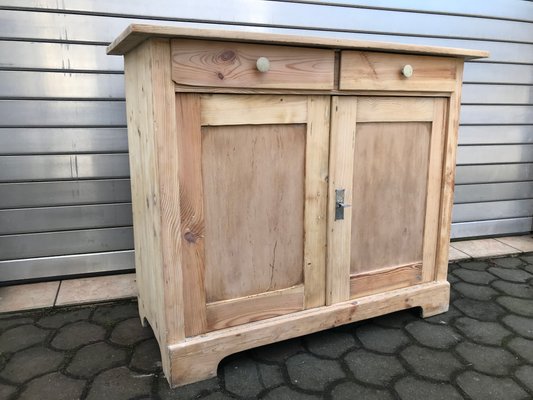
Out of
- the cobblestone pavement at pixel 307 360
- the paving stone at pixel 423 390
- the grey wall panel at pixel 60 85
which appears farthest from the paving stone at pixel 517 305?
the grey wall panel at pixel 60 85

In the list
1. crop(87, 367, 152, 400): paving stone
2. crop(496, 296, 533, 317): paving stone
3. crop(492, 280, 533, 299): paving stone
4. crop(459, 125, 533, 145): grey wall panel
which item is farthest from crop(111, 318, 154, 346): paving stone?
crop(459, 125, 533, 145): grey wall panel

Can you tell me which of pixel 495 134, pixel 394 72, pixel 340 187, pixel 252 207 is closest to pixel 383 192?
pixel 340 187

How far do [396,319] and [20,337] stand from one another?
1850mm

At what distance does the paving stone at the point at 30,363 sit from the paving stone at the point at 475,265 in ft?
8.28

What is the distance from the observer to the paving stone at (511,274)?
2.75 meters

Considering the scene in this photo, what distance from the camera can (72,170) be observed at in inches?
104

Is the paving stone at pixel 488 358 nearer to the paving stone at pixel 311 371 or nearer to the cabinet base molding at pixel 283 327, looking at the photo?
the cabinet base molding at pixel 283 327

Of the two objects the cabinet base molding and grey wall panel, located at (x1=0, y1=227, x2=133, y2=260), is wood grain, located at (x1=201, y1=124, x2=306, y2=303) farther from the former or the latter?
grey wall panel, located at (x1=0, y1=227, x2=133, y2=260)

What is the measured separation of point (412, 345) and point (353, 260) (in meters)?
0.47

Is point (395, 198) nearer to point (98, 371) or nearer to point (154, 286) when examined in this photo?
point (154, 286)

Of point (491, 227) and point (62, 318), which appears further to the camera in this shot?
point (491, 227)

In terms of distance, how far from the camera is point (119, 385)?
1706 mm

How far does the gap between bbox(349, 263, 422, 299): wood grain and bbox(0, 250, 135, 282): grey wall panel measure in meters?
1.52

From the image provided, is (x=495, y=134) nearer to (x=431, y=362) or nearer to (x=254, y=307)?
(x=431, y=362)
